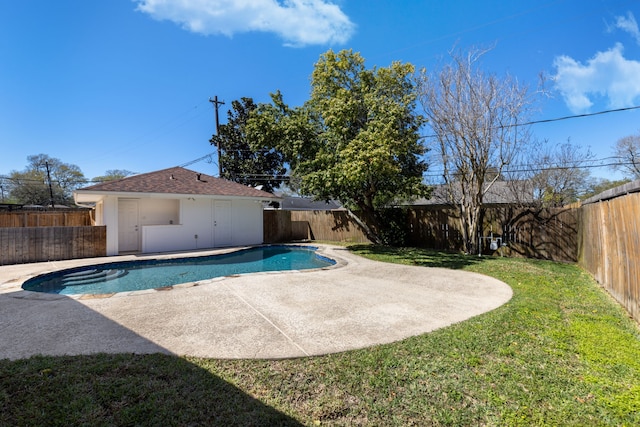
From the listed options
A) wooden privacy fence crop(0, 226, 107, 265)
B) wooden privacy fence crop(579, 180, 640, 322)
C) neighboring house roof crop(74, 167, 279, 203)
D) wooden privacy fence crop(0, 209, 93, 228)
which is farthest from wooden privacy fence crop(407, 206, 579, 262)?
wooden privacy fence crop(0, 209, 93, 228)

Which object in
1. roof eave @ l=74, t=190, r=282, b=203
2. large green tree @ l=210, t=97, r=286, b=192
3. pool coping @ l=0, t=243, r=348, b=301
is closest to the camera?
pool coping @ l=0, t=243, r=348, b=301

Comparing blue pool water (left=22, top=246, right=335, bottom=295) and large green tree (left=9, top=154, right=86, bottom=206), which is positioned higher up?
large green tree (left=9, top=154, right=86, bottom=206)

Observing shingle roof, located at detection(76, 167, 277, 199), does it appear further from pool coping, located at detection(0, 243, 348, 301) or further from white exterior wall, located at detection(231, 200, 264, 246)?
pool coping, located at detection(0, 243, 348, 301)

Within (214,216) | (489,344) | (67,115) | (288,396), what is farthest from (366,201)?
(67,115)

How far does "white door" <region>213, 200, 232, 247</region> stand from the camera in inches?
569

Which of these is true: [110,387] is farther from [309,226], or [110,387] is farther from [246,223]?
[309,226]

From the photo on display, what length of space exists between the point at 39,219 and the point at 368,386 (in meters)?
20.8

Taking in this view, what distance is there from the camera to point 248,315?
4.60 metres

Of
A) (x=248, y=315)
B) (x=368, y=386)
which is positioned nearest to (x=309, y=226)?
(x=248, y=315)

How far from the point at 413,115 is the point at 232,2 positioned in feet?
23.9

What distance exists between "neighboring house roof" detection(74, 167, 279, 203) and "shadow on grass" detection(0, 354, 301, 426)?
10.0m

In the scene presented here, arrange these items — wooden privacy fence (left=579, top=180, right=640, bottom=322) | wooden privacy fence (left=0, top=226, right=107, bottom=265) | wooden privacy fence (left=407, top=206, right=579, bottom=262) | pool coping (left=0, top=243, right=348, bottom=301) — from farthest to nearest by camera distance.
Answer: wooden privacy fence (left=407, top=206, right=579, bottom=262) → wooden privacy fence (left=0, top=226, right=107, bottom=265) → pool coping (left=0, top=243, right=348, bottom=301) → wooden privacy fence (left=579, top=180, right=640, bottom=322)

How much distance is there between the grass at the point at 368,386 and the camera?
2205 mm

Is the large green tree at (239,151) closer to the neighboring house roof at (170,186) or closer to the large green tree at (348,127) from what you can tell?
the neighboring house roof at (170,186)
